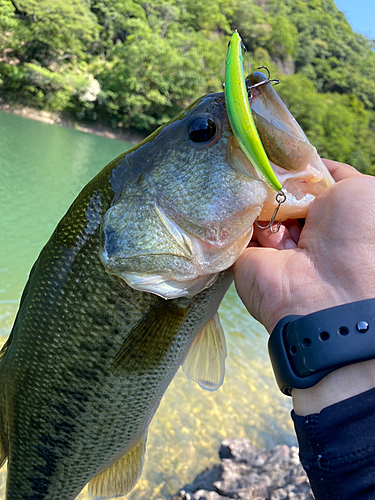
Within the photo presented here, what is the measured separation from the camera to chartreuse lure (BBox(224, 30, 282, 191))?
1189 millimetres

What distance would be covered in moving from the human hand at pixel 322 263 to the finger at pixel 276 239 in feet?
0.23

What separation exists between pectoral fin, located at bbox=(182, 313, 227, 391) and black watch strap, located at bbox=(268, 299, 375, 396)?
2.00 ft

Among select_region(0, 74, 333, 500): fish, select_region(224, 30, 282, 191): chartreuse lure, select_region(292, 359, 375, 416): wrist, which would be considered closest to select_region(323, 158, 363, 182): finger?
select_region(0, 74, 333, 500): fish

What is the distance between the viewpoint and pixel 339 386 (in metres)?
1.17

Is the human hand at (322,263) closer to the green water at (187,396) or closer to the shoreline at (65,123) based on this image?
the green water at (187,396)

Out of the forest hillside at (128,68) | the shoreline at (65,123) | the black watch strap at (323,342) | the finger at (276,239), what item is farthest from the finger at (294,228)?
the forest hillside at (128,68)

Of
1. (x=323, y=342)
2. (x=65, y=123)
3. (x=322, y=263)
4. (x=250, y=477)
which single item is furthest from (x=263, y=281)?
(x=65, y=123)

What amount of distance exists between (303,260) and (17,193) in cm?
996

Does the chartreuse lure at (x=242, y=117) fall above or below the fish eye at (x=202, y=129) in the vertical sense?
above

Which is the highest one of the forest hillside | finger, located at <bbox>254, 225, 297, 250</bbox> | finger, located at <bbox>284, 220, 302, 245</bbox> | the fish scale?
finger, located at <bbox>284, 220, 302, 245</bbox>

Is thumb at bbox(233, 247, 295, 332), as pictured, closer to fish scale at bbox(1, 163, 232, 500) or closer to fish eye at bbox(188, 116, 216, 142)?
fish scale at bbox(1, 163, 232, 500)

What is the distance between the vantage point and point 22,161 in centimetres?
1305

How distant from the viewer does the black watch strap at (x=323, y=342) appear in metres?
1.13

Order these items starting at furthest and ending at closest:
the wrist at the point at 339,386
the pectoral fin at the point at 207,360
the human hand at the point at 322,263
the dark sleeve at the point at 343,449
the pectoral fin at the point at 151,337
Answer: the pectoral fin at the point at 207,360
the pectoral fin at the point at 151,337
the human hand at the point at 322,263
the wrist at the point at 339,386
the dark sleeve at the point at 343,449
